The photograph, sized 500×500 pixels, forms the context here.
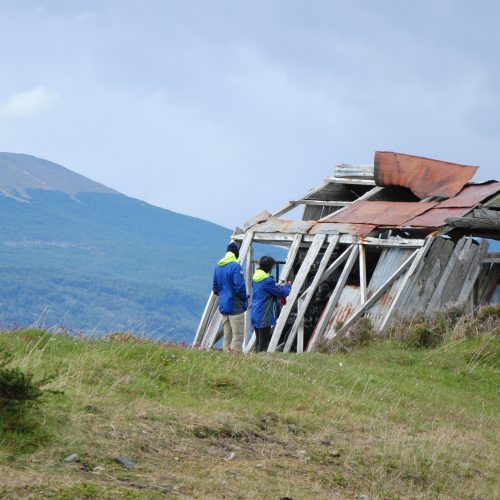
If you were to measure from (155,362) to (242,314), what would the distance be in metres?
5.32

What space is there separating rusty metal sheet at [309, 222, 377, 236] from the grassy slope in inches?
264

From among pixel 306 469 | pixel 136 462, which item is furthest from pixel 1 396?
pixel 306 469

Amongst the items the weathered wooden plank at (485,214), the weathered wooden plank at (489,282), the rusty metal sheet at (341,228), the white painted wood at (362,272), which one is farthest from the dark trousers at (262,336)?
the weathered wooden plank at (489,282)

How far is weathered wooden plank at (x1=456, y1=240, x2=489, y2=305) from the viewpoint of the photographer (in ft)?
66.0

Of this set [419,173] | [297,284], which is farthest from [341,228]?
[419,173]

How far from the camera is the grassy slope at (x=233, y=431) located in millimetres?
7379

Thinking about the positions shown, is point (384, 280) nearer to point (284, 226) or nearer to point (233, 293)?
point (284, 226)

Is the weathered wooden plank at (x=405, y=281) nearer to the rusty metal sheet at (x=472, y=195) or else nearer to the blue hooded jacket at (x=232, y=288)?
the rusty metal sheet at (x=472, y=195)

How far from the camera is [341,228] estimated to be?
20266 millimetres

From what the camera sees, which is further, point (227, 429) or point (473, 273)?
point (473, 273)

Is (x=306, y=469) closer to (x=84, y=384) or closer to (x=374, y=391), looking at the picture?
(x=84, y=384)

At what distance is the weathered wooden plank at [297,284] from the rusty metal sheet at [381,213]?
791 mm

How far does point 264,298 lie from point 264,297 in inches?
1.4

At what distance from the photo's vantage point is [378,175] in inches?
891
